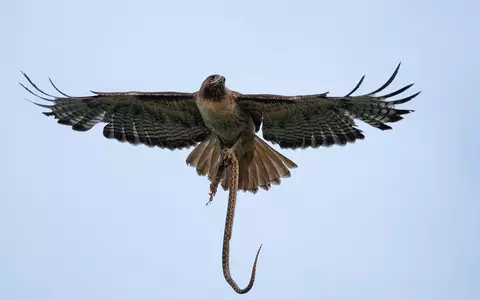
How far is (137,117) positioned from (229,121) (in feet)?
4.84

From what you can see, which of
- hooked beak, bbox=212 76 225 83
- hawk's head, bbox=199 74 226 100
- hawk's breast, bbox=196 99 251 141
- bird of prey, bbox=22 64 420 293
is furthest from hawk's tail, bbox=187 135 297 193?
hooked beak, bbox=212 76 225 83

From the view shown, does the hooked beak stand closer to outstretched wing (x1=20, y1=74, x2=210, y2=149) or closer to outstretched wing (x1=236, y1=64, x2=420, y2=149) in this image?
outstretched wing (x1=236, y1=64, x2=420, y2=149)

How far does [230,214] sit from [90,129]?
3.61 m

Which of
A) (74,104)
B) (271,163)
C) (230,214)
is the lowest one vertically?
(230,214)

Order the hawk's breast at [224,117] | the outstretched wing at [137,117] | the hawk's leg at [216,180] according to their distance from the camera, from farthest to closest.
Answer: the outstretched wing at [137,117] < the hawk's breast at [224,117] < the hawk's leg at [216,180]

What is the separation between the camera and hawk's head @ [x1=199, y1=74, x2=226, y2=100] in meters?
11.6

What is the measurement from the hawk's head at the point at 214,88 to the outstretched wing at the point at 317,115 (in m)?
0.28

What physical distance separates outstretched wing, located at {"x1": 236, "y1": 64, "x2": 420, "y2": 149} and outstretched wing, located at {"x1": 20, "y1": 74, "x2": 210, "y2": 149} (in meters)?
0.93

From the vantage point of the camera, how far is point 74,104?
12594mm

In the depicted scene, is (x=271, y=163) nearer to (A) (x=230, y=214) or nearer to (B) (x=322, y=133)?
(B) (x=322, y=133)

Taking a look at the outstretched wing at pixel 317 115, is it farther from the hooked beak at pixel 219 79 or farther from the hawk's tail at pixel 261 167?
the hooked beak at pixel 219 79

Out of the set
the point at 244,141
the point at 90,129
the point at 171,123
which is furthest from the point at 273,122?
the point at 90,129

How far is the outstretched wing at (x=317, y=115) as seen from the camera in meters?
11.5

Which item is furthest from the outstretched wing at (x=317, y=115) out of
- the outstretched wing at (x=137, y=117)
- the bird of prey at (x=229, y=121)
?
the outstretched wing at (x=137, y=117)
